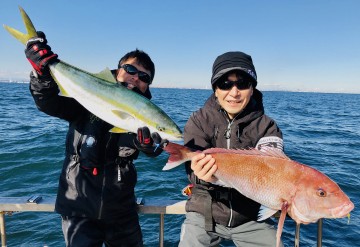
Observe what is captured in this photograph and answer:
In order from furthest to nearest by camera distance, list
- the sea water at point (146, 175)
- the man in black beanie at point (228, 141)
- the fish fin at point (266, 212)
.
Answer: the sea water at point (146, 175), the man in black beanie at point (228, 141), the fish fin at point (266, 212)

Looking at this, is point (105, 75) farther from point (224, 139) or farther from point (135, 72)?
point (224, 139)

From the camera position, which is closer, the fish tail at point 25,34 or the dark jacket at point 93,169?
the fish tail at point 25,34

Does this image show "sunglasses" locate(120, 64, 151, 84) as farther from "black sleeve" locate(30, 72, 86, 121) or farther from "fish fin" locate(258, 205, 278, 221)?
"fish fin" locate(258, 205, 278, 221)

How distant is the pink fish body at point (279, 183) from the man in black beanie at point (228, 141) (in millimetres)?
443

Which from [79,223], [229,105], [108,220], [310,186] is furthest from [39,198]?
[310,186]

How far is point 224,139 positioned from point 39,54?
8.54 ft

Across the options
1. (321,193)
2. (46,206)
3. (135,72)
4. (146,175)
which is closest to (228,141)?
(321,193)

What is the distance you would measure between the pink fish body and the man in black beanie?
1.45 ft

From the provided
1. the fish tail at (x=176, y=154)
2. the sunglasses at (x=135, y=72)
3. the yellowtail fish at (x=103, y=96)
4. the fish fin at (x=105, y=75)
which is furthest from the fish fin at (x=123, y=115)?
the sunglasses at (x=135, y=72)

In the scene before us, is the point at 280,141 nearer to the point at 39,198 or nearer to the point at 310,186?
the point at 310,186

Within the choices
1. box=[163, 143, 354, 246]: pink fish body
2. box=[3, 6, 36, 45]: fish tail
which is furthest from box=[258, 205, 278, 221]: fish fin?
box=[3, 6, 36, 45]: fish tail

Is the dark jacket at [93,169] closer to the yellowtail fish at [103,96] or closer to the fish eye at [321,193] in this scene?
the yellowtail fish at [103,96]

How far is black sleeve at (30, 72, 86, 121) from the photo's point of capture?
10.9ft

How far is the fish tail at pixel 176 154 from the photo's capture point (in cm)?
313
